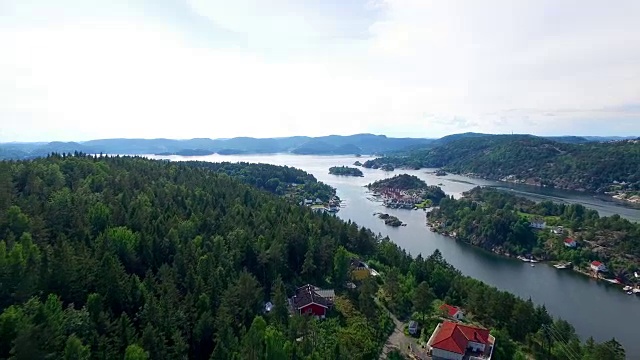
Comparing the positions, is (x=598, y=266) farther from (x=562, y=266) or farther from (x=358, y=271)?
(x=358, y=271)

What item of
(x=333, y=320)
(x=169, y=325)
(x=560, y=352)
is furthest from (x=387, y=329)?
(x=169, y=325)

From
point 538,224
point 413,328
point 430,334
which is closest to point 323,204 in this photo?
point 538,224

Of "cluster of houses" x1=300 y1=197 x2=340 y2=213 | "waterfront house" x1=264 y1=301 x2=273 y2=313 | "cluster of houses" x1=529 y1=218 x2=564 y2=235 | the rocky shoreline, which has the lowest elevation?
the rocky shoreline

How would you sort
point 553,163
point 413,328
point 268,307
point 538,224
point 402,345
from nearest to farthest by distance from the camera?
point 402,345 < point 268,307 < point 413,328 < point 538,224 < point 553,163

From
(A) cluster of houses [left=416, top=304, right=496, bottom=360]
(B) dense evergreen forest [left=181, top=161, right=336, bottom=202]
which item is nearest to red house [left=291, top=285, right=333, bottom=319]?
(A) cluster of houses [left=416, top=304, right=496, bottom=360]

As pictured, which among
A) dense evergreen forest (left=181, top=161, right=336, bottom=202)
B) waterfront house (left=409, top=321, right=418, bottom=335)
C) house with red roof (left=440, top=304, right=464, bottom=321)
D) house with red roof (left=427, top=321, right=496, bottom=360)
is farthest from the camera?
dense evergreen forest (left=181, top=161, right=336, bottom=202)

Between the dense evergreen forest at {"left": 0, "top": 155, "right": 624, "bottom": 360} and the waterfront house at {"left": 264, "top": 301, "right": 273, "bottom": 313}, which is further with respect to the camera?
the waterfront house at {"left": 264, "top": 301, "right": 273, "bottom": 313}

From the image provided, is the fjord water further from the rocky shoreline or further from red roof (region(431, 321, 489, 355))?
red roof (region(431, 321, 489, 355))
